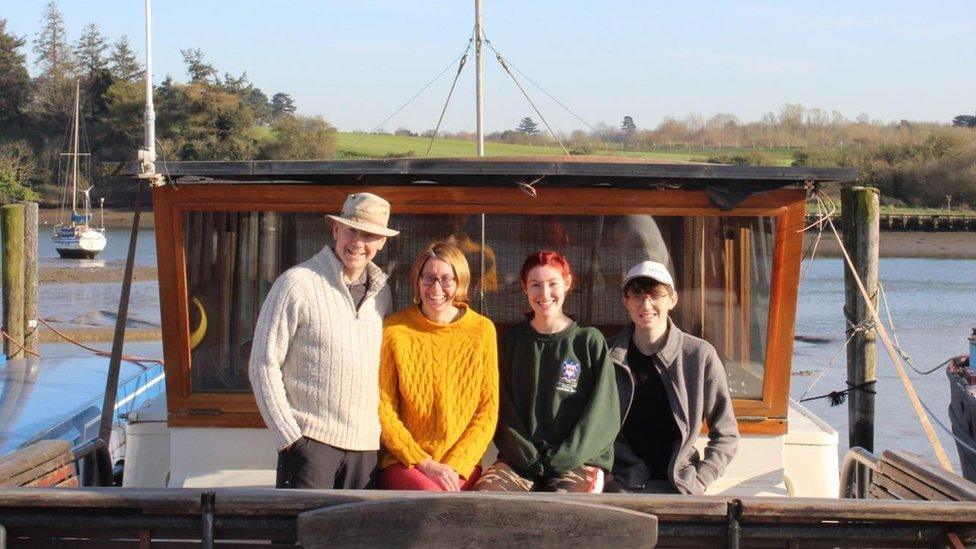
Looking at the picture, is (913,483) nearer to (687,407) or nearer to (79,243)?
(687,407)

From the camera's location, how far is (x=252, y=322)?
6.11 metres

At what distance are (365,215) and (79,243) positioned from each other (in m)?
45.3

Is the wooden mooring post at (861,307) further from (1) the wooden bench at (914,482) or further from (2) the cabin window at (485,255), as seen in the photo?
(1) the wooden bench at (914,482)

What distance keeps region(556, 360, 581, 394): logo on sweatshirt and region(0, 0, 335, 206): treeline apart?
11.9 metres

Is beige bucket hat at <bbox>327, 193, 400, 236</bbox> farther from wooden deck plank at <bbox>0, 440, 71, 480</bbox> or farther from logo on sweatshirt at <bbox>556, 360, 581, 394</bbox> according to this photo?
wooden deck plank at <bbox>0, 440, 71, 480</bbox>

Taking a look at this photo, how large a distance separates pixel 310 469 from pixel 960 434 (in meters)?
9.52

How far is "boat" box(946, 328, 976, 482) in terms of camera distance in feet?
40.7

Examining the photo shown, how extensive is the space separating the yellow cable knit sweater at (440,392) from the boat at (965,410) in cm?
849

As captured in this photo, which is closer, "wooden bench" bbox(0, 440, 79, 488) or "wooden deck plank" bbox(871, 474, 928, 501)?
"wooden bench" bbox(0, 440, 79, 488)

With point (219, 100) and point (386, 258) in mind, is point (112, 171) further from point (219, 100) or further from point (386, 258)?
point (219, 100)

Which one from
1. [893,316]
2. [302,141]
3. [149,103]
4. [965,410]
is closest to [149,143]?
[149,103]

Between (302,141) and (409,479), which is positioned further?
(302,141)

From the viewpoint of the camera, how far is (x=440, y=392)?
526 centimetres

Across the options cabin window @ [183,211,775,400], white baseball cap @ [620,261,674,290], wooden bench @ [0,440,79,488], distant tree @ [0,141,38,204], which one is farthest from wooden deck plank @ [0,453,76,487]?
distant tree @ [0,141,38,204]
